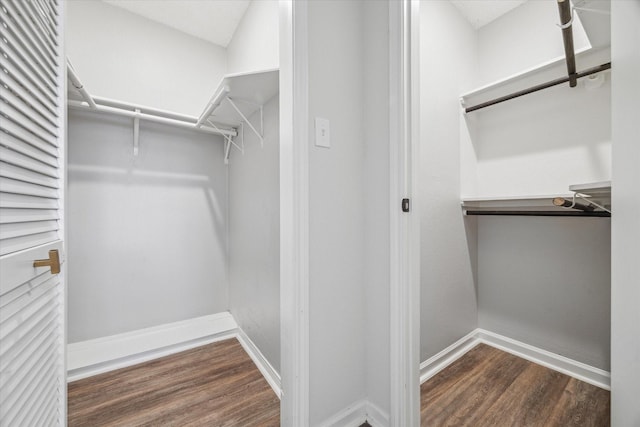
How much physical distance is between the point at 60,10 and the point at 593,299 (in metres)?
2.65

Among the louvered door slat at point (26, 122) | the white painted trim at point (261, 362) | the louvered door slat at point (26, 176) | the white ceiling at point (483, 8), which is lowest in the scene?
the white painted trim at point (261, 362)

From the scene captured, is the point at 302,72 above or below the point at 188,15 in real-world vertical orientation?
below

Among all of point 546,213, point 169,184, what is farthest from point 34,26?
point 546,213

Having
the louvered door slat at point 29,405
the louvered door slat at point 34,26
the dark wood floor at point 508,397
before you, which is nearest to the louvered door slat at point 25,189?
the louvered door slat at point 34,26

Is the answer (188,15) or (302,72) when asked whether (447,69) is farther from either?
(188,15)

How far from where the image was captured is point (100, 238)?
74.0 inches

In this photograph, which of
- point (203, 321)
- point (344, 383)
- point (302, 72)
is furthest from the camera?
point (203, 321)

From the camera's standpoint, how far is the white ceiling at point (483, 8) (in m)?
1.76

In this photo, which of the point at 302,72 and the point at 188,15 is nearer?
the point at 302,72

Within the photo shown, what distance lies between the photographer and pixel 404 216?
1060mm

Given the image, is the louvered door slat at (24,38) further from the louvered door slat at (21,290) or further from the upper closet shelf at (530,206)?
the upper closet shelf at (530,206)

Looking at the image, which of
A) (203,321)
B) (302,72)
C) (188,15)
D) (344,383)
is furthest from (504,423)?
(188,15)

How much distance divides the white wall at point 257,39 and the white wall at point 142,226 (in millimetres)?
715

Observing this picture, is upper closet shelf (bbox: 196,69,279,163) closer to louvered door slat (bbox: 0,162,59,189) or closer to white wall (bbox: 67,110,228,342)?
white wall (bbox: 67,110,228,342)
